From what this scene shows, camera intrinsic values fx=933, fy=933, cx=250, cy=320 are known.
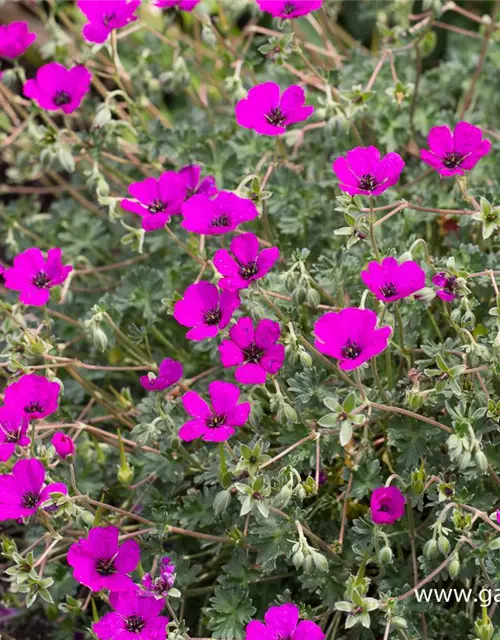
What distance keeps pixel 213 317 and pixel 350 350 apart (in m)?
0.23

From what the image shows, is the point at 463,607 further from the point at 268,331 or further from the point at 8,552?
the point at 8,552

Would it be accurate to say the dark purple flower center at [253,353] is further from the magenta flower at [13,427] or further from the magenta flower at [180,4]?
the magenta flower at [180,4]

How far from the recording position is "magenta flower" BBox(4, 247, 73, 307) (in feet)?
4.93

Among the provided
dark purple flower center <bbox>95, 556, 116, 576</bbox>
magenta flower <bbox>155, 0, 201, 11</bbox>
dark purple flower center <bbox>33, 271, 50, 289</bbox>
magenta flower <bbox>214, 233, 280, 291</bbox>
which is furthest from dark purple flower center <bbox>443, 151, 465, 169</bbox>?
dark purple flower center <bbox>95, 556, 116, 576</bbox>

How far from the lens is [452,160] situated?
1457 mm

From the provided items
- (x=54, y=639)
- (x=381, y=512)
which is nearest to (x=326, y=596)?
(x=381, y=512)

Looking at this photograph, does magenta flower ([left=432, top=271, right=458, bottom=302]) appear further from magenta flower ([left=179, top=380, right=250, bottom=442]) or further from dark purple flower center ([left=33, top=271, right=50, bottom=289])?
dark purple flower center ([left=33, top=271, right=50, bottom=289])

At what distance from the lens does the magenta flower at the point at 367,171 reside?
135 cm

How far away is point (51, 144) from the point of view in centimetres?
176

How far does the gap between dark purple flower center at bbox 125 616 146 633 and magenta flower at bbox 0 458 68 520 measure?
0.66 ft

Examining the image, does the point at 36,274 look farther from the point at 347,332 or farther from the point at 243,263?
the point at 347,332

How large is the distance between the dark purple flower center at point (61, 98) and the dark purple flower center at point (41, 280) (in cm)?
35

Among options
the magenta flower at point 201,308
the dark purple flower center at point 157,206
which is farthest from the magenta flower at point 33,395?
the dark purple flower center at point 157,206

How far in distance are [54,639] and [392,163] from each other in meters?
1.06
